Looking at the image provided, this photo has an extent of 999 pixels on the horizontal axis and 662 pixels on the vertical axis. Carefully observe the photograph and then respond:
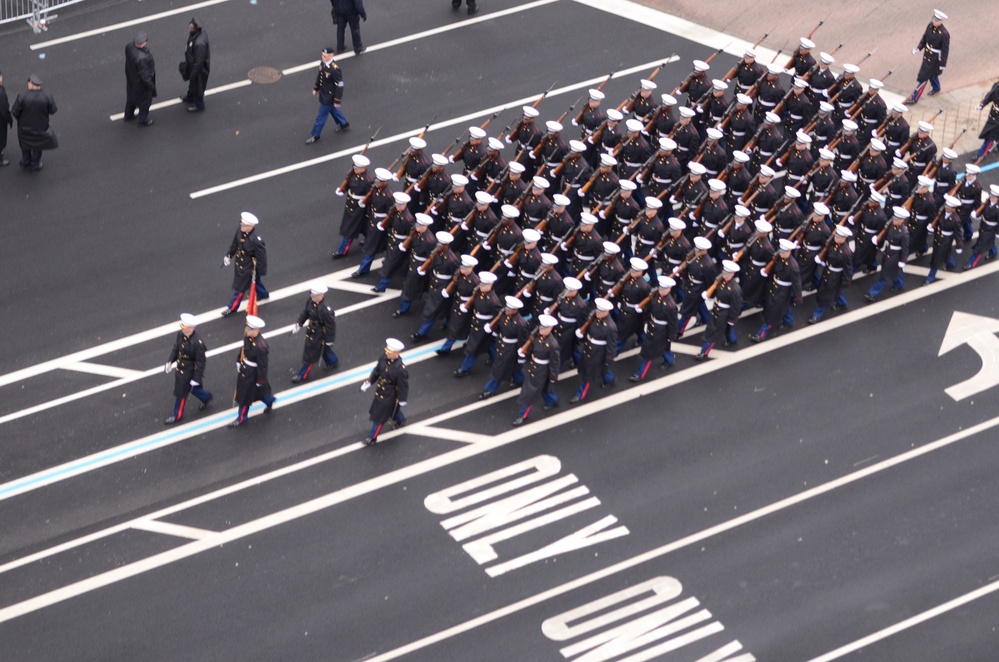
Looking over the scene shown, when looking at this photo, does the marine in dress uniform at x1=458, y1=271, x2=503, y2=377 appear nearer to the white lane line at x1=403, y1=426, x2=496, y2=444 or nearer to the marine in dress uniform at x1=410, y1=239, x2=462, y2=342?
the marine in dress uniform at x1=410, y1=239, x2=462, y2=342

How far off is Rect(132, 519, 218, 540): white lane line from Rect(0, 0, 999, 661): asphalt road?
0.28 ft

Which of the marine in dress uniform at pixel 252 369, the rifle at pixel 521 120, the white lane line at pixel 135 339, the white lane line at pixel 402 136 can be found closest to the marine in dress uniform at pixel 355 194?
the white lane line at pixel 135 339

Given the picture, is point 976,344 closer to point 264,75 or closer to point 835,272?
point 835,272

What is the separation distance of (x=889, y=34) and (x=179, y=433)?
1700cm

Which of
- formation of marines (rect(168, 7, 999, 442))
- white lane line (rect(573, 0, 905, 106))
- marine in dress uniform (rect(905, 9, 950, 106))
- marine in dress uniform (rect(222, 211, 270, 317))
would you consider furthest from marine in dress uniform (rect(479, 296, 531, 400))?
marine in dress uniform (rect(905, 9, 950, 106))

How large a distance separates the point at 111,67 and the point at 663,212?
35.0 ft

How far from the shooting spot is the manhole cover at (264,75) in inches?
1159

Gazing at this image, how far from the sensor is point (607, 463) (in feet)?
71.7

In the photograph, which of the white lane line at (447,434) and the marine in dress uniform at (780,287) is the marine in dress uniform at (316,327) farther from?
the marine in dress uniform at (780,287)

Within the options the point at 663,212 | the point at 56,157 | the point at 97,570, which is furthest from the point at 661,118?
the point at 97,570

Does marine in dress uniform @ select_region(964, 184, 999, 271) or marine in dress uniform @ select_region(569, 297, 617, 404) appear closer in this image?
marine in dress uniform @ select_region(569, 297, 617, 404)

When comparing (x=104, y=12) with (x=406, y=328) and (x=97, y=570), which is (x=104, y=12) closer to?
(x=406, y=328)

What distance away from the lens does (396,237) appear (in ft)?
80.1

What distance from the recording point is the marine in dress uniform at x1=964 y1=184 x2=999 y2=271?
25.4 m
